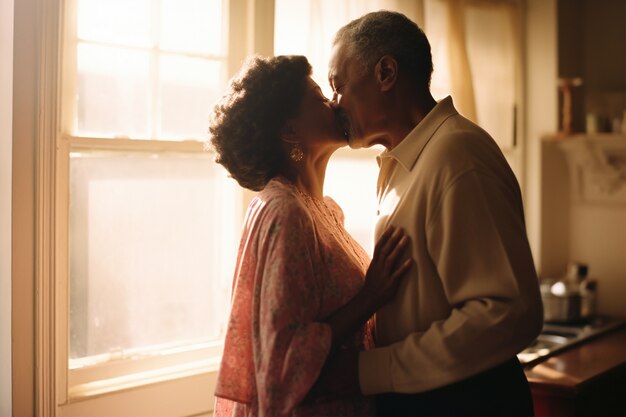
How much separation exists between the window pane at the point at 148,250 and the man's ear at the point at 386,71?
0.87 m

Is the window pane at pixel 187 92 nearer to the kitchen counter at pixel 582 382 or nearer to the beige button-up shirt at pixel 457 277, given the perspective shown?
the beige button-up shirt at pixel 457 277

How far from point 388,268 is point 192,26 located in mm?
1198

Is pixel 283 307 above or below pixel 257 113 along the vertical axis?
below

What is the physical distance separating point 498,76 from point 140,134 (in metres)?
2.04

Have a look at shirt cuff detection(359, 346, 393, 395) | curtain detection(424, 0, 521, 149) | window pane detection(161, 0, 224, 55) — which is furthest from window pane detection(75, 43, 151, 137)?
curtain detection(424, 0, 521, 149)

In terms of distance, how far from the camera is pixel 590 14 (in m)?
3.90

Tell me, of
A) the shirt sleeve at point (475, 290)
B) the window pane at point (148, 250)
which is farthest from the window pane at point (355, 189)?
the shirt sleeve at point (475, 290)

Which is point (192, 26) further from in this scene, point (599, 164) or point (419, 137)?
point (599, 164)

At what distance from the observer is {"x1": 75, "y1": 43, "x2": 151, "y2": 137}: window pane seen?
2.08 metres

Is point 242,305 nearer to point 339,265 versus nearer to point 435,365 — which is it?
point 339,265

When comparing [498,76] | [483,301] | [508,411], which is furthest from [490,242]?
[498,76]

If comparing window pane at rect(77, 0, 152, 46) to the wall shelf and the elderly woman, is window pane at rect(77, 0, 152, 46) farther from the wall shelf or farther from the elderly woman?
the wall shelf

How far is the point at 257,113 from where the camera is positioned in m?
1.68

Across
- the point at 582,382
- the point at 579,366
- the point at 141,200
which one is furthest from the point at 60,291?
the point at 579,366
